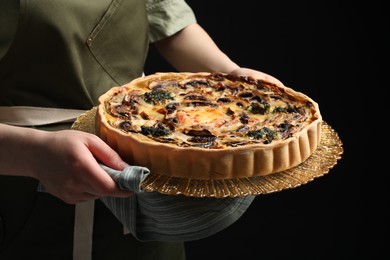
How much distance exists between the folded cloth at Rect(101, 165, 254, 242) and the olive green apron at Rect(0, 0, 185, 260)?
23 cm

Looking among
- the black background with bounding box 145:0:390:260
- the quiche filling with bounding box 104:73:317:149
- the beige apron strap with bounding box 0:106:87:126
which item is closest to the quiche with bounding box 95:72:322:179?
the quiche filling with bounding box 104:73:317:149

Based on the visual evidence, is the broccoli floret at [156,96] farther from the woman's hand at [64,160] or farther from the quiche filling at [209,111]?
the woman's hand at [64,160]

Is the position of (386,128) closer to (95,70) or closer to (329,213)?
(329,213)

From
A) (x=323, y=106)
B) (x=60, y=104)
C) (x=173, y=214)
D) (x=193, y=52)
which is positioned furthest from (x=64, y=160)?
(x=323, y=106)

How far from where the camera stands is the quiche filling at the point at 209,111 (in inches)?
61.3

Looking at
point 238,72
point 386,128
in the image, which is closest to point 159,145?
point 238,72

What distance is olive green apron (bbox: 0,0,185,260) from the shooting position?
166 centimetres

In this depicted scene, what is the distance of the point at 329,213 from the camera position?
10.2ft

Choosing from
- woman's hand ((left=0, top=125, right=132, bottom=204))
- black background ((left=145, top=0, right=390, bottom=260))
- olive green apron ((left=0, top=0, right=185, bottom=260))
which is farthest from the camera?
black background ((left=145, top=0, right=390, bottom=260))

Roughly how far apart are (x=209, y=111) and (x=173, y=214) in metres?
0.27

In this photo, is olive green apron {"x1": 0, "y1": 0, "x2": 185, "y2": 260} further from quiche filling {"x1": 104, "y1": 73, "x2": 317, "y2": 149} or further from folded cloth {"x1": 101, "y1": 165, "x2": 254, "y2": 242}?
folded cloth {"x1": 101, "y1": 165, "x2": 254, "y2": 242}

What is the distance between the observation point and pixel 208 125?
5.29 ft

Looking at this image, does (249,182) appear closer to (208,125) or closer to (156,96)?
(208,125)

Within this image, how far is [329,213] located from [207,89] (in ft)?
4.72
